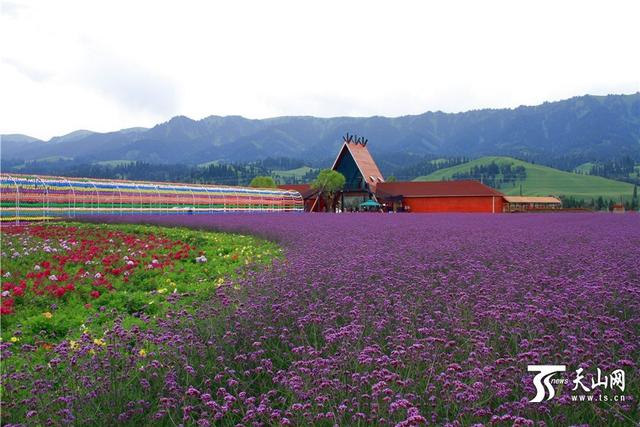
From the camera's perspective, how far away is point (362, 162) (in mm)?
79250

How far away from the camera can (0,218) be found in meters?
27.2

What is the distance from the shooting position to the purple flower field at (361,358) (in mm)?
3438

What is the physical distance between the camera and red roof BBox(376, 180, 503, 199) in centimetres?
6569

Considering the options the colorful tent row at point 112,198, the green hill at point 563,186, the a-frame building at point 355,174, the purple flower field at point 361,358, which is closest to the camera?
the purple flower field at point 361,358

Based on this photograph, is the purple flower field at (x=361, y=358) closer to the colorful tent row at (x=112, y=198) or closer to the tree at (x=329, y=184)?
the colorful tent row at (x=112, y=198)

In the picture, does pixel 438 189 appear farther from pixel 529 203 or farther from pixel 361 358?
pixel 361 358

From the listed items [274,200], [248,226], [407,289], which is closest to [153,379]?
[407,289]

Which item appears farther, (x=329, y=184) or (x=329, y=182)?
(x=329, y=182)

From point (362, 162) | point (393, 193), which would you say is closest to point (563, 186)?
point (362, 162)

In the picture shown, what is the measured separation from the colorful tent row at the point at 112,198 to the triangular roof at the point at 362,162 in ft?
57.0

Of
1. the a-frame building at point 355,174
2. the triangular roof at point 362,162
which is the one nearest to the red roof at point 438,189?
the a-frame building at point 355,174

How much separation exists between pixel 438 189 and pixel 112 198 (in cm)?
3933

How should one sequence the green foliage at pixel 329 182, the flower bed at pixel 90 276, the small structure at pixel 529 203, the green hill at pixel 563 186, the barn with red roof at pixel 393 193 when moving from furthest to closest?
the green hill at pixel 563 186 → the small structure at pixel 529 203 → the green foliage at pixel 329 182 → the barn with red roof at pixel 393 193 → the flower bed at pixel 90 276

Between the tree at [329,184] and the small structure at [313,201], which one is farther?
the small structure at [313,201]
